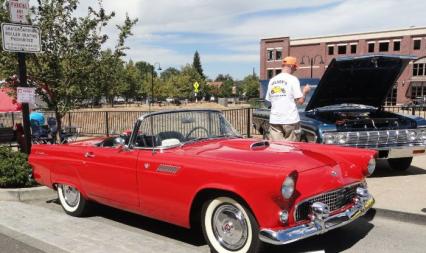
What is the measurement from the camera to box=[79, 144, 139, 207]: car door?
16.1ft

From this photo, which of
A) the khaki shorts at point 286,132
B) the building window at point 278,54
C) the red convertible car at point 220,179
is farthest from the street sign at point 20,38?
the building window at point 278,54

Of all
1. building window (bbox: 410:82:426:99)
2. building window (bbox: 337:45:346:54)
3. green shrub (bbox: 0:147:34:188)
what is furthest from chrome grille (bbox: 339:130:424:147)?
building window (bbox: 337:45:346:54)

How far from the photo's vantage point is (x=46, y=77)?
8617 mm

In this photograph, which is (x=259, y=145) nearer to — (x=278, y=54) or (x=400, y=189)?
(x=400, y=189)

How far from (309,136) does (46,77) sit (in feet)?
17.0

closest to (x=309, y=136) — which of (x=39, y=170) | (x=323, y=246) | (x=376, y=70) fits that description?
(x=376, y=70)

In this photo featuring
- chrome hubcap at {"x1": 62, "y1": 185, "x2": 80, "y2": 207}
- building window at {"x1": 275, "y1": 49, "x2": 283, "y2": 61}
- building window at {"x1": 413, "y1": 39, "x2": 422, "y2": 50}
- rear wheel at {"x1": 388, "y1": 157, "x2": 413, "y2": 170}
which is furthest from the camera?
building window at {"x1": 275, "y1": 49, "x2": 283, "y2": 61}

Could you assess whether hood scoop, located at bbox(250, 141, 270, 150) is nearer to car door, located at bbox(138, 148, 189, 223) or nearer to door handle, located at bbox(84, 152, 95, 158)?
car door, located at bbox(138, 148, 189, 223)

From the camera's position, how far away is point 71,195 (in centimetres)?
603

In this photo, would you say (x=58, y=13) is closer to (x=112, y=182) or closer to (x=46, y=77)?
(x=46, y=77)

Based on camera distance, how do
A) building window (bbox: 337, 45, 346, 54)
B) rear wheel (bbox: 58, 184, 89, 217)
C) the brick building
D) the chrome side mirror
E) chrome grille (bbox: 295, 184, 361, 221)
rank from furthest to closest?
1. building window (bbox: 337, 45, 346, 54)
2. the brick building
3. rear wheel (bbox: 58, 184, 89, 217)
4. the chrome side mirror
5. chrome grille (bbox: 295, 184, 361, 221)

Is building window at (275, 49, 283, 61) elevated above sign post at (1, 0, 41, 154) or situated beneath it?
elevated above

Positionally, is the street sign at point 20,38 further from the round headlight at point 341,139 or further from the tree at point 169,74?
the tree at point 169,74

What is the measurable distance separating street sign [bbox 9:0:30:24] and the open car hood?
518 cm
